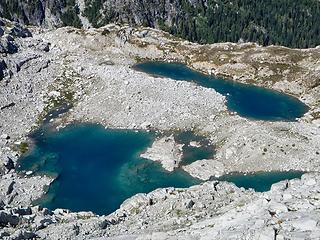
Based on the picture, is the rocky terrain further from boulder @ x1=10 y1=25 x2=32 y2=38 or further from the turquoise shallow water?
the turquoise shallow water

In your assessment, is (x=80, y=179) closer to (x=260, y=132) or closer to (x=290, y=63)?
(x=260, y=132)

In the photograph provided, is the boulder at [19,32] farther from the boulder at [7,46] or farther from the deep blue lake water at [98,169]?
the deep blue lake water at [98,169]

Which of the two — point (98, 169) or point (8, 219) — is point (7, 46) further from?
point (8, 219)

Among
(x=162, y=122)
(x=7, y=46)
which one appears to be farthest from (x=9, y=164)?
(x=7, y=46)

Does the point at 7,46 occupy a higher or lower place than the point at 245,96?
higher

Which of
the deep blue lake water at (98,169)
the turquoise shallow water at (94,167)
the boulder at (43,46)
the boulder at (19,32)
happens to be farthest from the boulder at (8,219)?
the boulder at (19,32)
